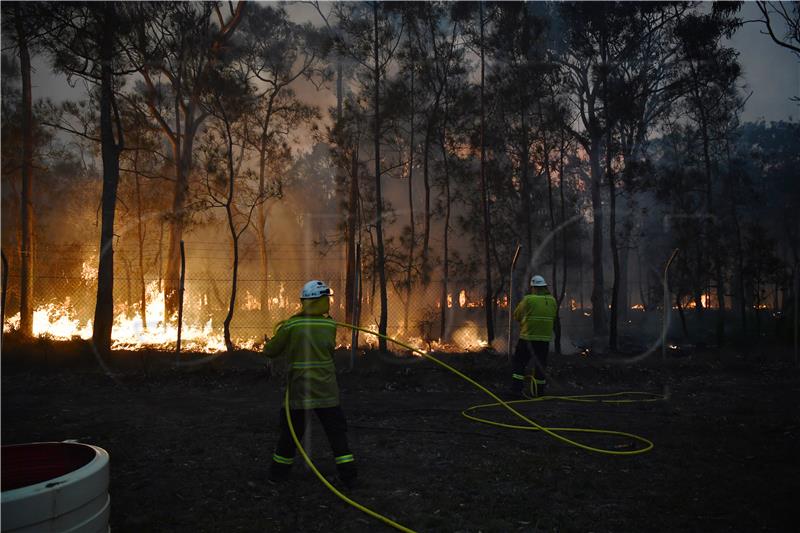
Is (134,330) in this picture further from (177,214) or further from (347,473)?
(347,473)

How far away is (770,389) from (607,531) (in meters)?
8.86

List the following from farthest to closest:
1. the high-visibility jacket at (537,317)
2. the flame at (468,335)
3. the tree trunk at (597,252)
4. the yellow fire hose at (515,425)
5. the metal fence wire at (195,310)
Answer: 1. the flame at (468,335)
2. the tree trunk at (597,252)
3. the metal fence wire at (195,310)
4. the high-visibility jacket at (537,317)
5. the yellow fire hose at (515,425)

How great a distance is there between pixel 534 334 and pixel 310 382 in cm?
562

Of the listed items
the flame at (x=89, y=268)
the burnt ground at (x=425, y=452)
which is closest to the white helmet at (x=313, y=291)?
the burnt ground at (x=425, y=452)

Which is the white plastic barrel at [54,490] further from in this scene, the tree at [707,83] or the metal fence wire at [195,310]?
the tree at [707,83]

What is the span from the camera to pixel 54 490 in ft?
8.59

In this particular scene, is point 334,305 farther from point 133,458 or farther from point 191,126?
point 133,458

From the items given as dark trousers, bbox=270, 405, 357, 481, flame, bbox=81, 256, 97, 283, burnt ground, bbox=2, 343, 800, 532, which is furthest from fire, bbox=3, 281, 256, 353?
dark trousers, bbox=270, 405, 357, 481

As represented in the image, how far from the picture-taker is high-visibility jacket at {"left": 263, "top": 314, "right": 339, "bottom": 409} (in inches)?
200

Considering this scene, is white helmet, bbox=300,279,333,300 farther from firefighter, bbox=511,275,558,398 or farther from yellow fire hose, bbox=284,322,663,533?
firefighter, bbox=511,275,558,398

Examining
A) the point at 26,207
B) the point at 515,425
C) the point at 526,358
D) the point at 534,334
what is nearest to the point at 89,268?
the point at 26,207

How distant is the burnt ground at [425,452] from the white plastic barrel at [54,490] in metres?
1.18

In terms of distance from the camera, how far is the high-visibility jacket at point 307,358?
16.6ft

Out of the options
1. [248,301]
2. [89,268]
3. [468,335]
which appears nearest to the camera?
[468,335]
